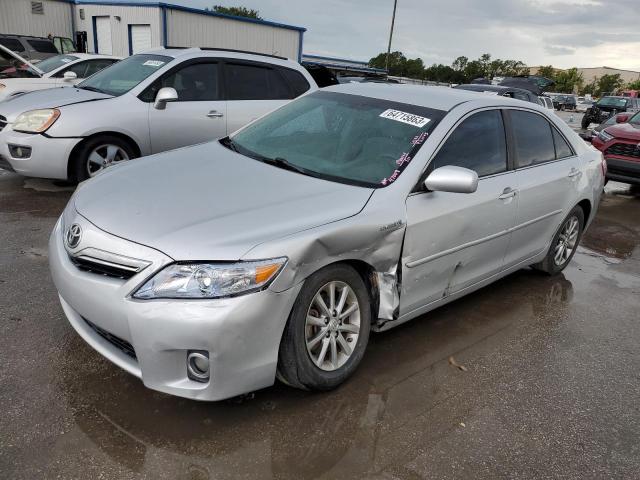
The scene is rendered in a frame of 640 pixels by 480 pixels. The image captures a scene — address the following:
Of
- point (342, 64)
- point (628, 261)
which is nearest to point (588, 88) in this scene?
point (342, 64)

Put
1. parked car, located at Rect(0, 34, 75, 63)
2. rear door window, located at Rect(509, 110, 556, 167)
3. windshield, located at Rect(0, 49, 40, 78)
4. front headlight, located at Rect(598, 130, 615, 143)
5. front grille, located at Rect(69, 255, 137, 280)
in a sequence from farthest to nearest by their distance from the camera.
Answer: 1. parked car, located at Rect(0, 34, 75, 63)
2. front headlight, located at Rect(598, 130, 615, 143)
3. windshield, located at Rect(0, 49, 40, 78)
4. rear door window, located at Rect(509, 110, 556, 167)
5. front grille, located at Rect(69, 255, 137, 280)

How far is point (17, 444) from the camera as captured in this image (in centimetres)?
233

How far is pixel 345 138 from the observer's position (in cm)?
348

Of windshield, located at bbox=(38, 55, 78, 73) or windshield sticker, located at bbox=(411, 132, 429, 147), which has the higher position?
windshield sticker, located at bbox=(411, 132, 429, 147)

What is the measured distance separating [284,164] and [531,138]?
2.08 meters

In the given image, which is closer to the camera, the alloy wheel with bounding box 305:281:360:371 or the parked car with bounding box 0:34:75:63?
the alloy wheel with bounding box 305:281:360:371

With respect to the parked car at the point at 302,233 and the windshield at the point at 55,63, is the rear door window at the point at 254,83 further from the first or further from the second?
the windshield at the point at 55,63

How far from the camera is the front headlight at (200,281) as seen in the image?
2299 mm

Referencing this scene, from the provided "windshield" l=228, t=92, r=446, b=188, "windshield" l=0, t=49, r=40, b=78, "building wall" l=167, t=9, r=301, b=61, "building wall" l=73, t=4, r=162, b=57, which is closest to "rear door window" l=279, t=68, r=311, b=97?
"windshield" l=228, t=92, r=446, b=188

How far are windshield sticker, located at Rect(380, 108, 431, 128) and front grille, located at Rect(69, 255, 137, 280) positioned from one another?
76.8 inches

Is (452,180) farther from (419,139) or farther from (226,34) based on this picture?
(226,34)

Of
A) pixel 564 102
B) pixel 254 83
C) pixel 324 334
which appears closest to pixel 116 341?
pixel 324 334

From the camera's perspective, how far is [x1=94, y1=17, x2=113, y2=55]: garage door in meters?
24.8

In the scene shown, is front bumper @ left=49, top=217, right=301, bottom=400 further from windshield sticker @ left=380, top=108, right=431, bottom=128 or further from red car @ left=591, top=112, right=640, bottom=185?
red car @ left=591, top=112, right=640, bottom=185
